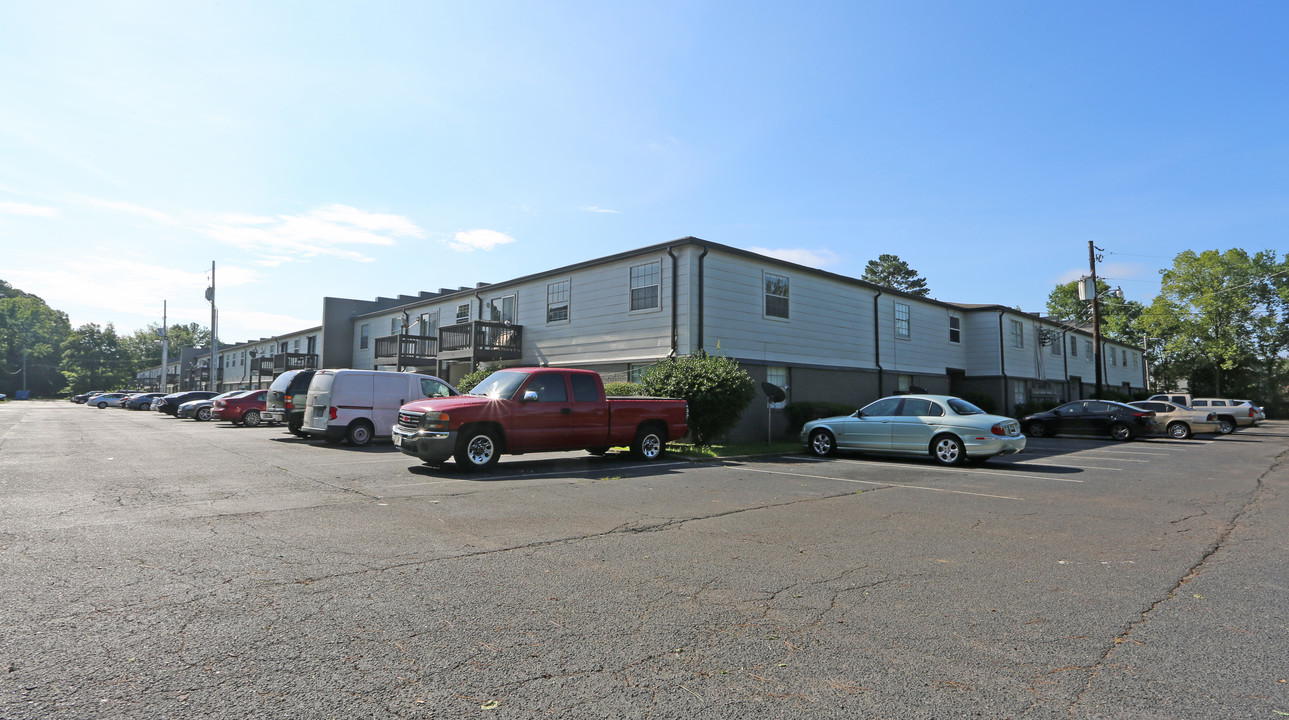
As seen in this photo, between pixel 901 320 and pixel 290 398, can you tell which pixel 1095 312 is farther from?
pixel 290 398

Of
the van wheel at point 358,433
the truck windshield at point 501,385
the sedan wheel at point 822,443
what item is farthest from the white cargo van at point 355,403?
the sedan wheel at point 822,443

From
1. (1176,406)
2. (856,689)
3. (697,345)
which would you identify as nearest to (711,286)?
(697,345)

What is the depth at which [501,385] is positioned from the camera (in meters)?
12.5

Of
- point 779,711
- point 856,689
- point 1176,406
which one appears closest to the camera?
point 779,711

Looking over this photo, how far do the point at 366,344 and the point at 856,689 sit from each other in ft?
126

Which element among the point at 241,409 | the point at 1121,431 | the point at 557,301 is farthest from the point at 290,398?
the point at 1121,431

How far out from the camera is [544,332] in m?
23.8

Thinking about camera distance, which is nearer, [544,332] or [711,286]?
[711,286]

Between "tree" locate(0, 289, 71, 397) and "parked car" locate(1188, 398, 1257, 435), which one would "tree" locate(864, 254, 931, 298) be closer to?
"parked car" locate(1188, 398, 1257, 435)

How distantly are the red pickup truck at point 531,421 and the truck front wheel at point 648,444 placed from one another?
0.02 meters

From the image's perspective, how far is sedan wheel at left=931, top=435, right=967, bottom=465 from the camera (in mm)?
14000

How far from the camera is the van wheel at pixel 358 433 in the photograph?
16.8 m

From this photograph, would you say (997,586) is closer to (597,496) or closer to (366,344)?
(597,496)

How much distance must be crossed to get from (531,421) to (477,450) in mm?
1096
